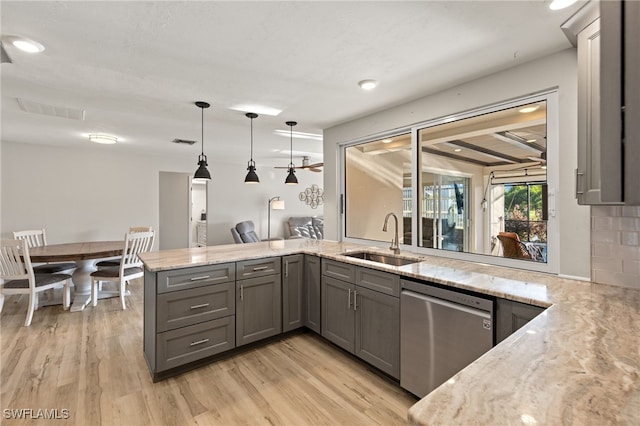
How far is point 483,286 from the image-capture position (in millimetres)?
1758

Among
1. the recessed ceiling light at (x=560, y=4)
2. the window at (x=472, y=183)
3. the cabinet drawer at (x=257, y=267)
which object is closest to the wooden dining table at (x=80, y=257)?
the cabinet drawer at (x=257, y=267)

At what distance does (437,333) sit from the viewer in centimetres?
191

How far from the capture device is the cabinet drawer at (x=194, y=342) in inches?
88.8

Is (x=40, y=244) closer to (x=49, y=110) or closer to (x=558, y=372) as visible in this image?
(x=49, y=110)

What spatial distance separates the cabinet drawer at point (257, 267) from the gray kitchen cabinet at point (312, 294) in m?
0.33

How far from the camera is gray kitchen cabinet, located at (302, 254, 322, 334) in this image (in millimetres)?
2900

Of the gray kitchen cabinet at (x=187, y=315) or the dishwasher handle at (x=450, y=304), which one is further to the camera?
the gray kitchen cabinet at (x=187, y=315)

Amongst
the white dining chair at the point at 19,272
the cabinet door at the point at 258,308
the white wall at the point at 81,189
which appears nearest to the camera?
the cabinet door at the point at 258,308

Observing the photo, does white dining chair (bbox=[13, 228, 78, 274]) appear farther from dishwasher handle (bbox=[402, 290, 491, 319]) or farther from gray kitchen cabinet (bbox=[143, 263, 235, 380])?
dishwasher handle (bbox=[402, 290, 491, 319])

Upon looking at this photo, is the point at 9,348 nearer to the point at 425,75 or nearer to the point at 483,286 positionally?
the point at 483,286

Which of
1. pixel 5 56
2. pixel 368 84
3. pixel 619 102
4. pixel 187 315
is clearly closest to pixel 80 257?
pixel 187 315

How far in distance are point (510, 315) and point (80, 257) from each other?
14.4 ft

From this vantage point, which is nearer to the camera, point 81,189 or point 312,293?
point 312,293

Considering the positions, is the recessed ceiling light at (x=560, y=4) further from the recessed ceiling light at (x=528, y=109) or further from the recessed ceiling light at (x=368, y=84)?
the recessed ceiling light at (x=368, y=84)
